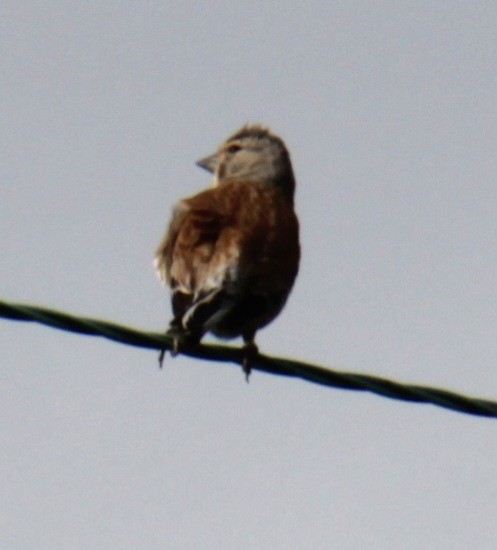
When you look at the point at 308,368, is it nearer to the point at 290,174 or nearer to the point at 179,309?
the point at 179,309

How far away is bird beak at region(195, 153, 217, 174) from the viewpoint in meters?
11.5

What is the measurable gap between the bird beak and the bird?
1.73 metres

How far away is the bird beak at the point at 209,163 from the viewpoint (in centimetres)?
1152

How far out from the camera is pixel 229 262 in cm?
738

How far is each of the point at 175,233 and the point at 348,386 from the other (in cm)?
328

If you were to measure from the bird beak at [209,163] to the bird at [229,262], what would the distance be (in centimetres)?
173

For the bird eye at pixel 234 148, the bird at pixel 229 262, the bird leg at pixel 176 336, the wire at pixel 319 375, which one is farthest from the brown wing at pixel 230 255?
the bird eye at pixel 234 148

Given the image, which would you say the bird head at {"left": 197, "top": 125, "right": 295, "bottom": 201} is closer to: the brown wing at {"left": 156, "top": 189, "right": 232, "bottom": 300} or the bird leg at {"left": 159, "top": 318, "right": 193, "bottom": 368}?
the brown wing at {"left": 156, "top": 189, "right": 232, "bottom": 300}

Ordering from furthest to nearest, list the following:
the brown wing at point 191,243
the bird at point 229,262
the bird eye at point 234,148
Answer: the bird eye at point 234,148 < the brown wing at point 191,243 < the bird at point 229,262

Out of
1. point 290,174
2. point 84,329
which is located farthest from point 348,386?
point 290,174

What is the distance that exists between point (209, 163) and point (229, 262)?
14.0 feet

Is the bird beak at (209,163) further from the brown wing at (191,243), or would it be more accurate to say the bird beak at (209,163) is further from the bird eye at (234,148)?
the brown wing at (191,243)

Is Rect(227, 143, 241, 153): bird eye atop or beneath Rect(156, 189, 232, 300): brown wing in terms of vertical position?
atop

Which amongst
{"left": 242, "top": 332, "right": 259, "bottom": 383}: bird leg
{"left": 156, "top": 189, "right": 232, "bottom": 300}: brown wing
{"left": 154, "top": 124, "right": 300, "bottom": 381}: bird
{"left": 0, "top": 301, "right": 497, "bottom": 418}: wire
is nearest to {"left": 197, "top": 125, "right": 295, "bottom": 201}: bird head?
{"left": 154, "top": 124, "right": 300, "bottom": 381}: bird
